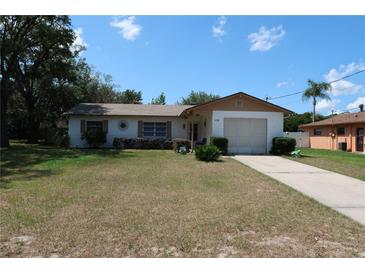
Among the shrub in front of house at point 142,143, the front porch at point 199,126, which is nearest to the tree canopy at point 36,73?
the shrub in front of house at point 142,143

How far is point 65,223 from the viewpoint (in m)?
6.04

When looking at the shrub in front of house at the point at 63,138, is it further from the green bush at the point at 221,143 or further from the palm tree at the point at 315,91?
the palm tree at the point at 315,91

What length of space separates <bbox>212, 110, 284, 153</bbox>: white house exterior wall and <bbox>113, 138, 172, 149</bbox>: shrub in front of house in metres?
4.13

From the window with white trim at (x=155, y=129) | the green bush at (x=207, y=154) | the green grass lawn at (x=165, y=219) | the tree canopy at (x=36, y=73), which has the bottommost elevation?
the green grass lawn at (x=165, y=219)

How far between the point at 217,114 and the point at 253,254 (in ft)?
52.6

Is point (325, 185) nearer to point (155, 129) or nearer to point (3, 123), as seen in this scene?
point (155, 129)

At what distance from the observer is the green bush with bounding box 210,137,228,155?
19.0 m

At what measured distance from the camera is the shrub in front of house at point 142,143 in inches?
915

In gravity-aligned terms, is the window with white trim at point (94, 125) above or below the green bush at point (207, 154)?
above

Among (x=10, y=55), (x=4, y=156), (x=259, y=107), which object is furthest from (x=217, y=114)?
(x=10, y=55)

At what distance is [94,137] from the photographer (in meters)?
23.1

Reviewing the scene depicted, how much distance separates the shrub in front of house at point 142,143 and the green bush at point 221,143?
16.3ft

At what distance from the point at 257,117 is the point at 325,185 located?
10.8 meters

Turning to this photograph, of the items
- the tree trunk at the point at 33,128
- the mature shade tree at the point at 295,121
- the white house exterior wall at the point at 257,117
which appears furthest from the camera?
the mature shade tree at the point at 295,121
